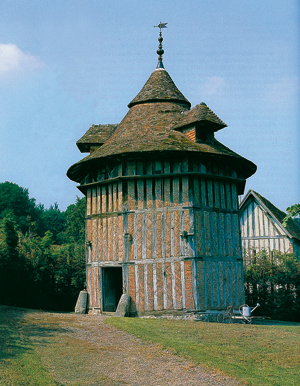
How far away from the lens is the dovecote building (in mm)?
15227

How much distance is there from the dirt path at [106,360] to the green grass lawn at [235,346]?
394 millimetres

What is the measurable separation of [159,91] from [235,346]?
1178cm

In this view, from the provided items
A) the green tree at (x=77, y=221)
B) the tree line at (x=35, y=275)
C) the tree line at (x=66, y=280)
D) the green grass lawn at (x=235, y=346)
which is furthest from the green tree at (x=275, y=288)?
the green tree at (x=77, y=221)

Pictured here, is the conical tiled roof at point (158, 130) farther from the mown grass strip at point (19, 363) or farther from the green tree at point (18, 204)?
the green tree at point (18, 204)

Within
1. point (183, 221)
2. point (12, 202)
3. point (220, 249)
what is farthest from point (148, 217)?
point (12, 202)

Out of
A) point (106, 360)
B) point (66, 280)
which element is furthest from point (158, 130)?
point (106, 360)

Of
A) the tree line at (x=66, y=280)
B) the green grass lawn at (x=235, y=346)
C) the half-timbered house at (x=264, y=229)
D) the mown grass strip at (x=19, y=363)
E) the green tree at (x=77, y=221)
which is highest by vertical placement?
the green tree at (x=77, y=221)

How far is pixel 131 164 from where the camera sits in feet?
52.7

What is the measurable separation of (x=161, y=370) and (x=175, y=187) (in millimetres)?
8347

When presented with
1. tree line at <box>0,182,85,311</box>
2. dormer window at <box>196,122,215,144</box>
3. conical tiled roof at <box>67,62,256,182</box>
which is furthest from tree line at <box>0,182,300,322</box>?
dormer window at <box>196,122,215,144</box>

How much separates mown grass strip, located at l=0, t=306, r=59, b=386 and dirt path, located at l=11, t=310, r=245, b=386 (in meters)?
0.19

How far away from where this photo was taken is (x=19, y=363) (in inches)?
317

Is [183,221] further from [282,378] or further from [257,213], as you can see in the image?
[257,213]

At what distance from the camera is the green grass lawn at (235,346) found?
811 centimetres
